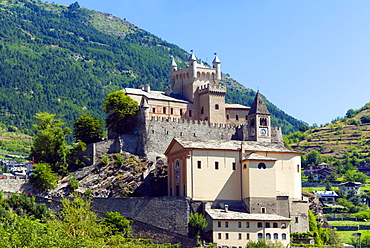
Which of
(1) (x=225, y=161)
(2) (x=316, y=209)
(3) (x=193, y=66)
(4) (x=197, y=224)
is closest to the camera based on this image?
(4) (x=197, y=224)

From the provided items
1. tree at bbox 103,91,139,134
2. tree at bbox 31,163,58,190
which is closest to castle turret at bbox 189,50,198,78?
tree at bbox 103,91,139,134

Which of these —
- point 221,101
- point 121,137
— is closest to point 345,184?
point 221,101

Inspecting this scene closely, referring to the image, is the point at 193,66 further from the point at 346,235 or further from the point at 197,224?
the point at 346,235

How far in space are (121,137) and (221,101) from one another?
17899 millimetres

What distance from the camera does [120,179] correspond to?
97.3 metres

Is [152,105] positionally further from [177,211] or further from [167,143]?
[177,211]

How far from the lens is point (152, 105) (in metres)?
109

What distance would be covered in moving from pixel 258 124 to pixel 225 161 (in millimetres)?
16570

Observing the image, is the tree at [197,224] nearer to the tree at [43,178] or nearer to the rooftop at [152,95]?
the tree at [43,178]

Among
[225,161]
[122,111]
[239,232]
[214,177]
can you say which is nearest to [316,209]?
[225,161]

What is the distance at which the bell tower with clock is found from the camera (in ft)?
350

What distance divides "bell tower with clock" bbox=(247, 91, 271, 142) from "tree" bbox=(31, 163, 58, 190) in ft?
94.0

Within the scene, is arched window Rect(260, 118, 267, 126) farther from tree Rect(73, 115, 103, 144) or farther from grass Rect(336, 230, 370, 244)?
grass Rect(336, 230, 370, 244)

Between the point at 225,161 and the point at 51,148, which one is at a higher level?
the point at 51,148
